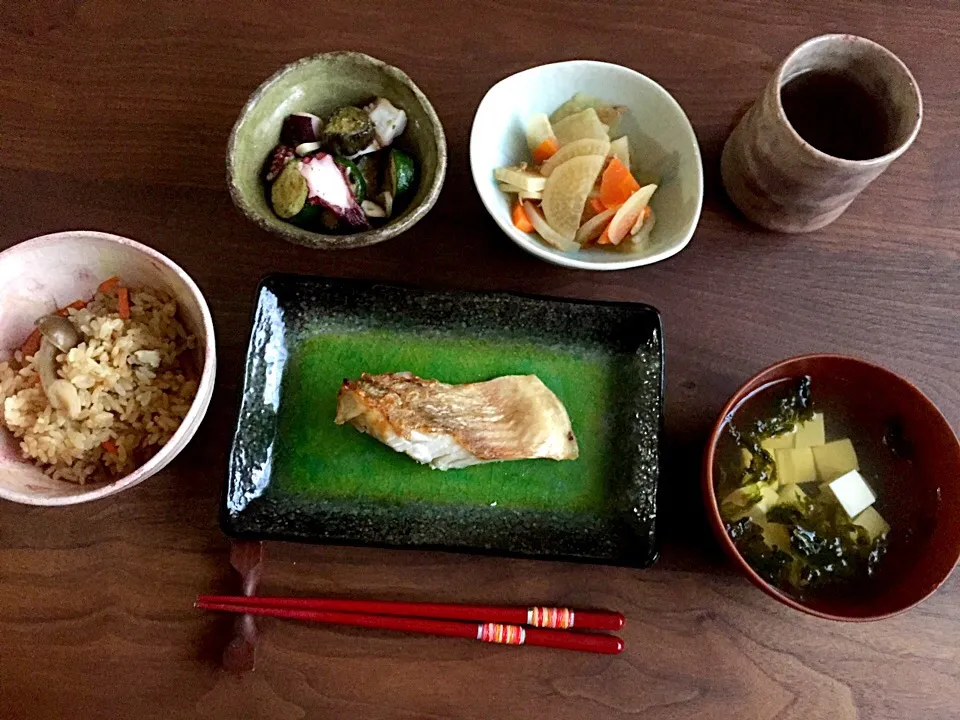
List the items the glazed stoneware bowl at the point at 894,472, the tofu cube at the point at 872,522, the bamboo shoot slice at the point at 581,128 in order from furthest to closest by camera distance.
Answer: the bamboo shoot slice at the point at 581,128
the tofu cube at the point at 872,522
the glazed stoneware bowl at the point at 894,472

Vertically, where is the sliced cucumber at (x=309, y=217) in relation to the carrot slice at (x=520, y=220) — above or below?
below

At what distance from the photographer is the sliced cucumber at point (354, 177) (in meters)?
1.28

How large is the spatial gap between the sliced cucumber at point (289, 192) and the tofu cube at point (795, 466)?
88 cm

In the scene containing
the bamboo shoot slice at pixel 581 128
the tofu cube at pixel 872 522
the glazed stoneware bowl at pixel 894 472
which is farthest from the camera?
the bamboo shoot slice at pixel 581 128

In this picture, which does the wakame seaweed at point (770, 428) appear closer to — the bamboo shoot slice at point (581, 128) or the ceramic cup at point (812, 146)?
the ceramic cup at point (812, 146)

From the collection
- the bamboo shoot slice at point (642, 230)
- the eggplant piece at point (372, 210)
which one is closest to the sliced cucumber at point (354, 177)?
the eggplant piece at point (372, 210)

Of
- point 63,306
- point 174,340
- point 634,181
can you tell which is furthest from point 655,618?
point 63,306

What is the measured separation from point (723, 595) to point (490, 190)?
0.78 m

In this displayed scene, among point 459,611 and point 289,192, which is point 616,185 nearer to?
point 289,192

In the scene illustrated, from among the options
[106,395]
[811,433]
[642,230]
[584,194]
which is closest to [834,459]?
[811,433]

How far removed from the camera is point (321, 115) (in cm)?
133

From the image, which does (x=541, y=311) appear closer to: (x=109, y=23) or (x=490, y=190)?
(x=490, y=190)

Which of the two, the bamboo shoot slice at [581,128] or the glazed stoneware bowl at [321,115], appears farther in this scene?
the bamboo shoot slice at [581,128]

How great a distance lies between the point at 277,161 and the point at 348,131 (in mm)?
128
